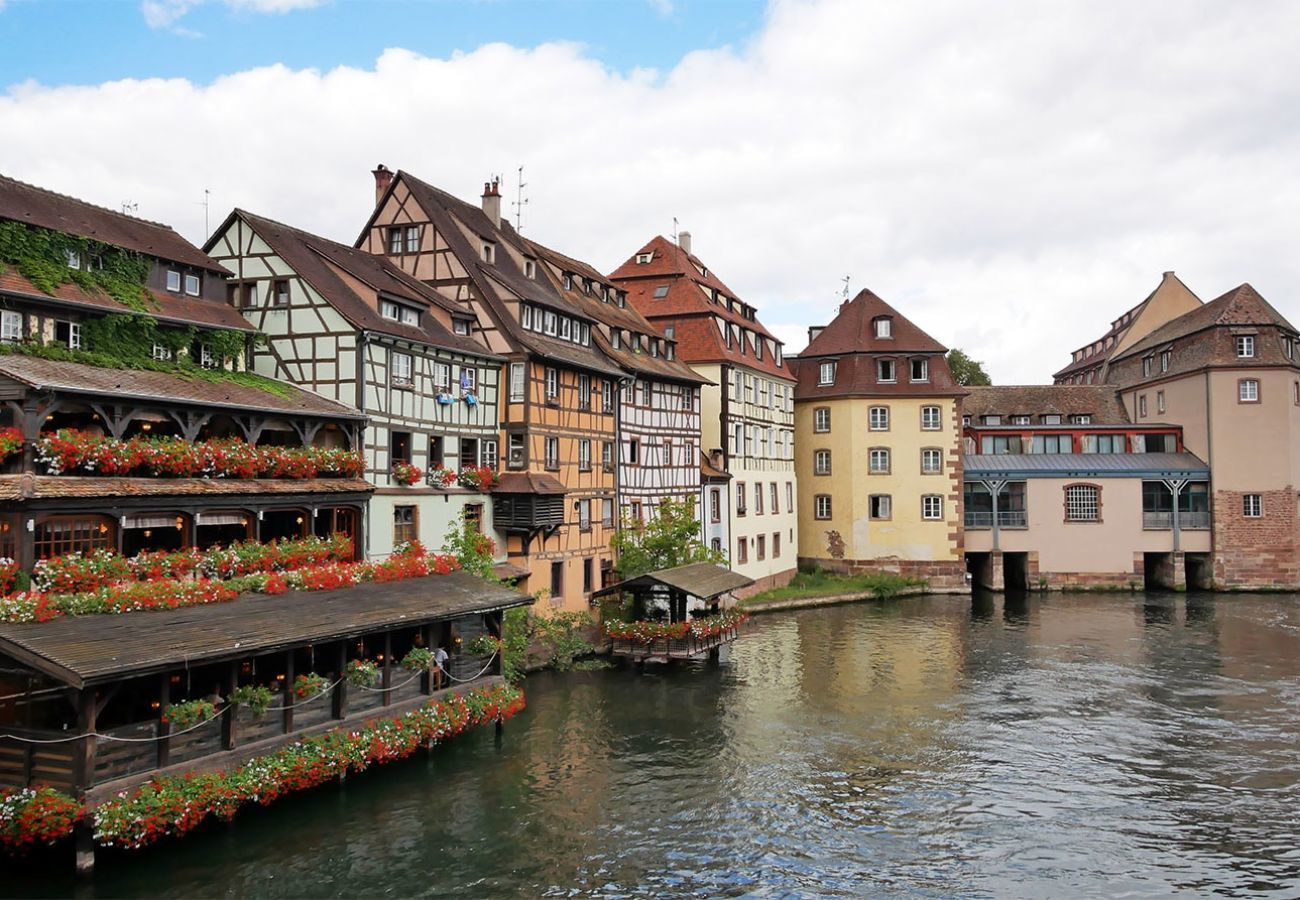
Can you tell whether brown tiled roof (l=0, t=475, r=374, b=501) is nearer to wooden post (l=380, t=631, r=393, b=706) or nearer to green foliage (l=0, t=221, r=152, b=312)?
wooden post (l=380, t=631, r=393, b=706)

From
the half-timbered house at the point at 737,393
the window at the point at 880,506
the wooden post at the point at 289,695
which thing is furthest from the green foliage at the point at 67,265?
the window at the point at 880,506

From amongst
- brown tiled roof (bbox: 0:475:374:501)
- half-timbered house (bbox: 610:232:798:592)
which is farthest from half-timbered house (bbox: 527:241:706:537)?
brown tiled roof (bbox: 0:475:374:501)

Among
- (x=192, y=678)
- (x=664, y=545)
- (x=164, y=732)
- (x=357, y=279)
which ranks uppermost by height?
(x=357, y=279)

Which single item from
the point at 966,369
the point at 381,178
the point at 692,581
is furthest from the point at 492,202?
the point at 966,369

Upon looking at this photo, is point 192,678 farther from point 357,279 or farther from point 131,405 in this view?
point 357,279

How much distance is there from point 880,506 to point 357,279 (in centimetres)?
3098

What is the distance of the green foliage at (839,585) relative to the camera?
45.1 metres

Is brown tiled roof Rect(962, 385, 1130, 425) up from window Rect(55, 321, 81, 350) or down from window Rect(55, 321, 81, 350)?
up

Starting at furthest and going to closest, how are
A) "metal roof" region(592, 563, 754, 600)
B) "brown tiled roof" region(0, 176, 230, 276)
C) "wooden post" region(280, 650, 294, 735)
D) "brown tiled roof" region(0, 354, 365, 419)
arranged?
Result: 1. "metal roof" region(592, 563, 754, 600)
2. "brown tiled roof" region(0, 176, 230, 276)
3. "wooden post" region(280, 650, 294, 735)
4. "brown tiled roof" region(0, 354, 365, 419)

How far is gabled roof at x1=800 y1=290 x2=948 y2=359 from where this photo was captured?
50.7 meters

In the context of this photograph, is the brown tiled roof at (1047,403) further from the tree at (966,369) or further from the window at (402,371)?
the window at (402,371)

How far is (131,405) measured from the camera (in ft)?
62.3

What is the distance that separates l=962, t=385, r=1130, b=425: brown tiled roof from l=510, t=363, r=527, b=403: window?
1273 inches

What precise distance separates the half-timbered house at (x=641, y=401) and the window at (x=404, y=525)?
323 inches
